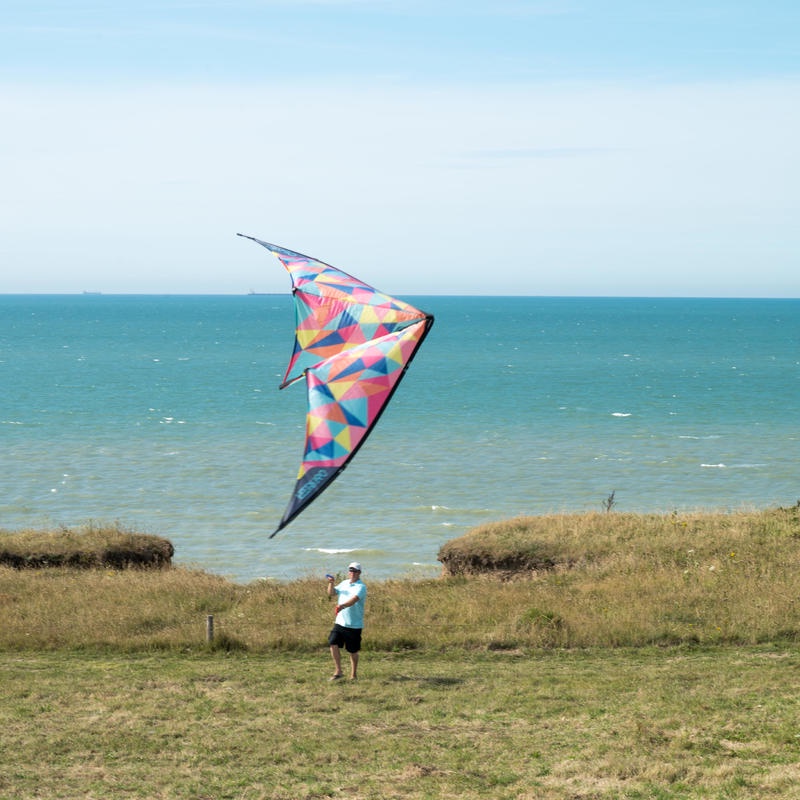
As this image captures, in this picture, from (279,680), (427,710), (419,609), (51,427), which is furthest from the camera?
(51,427)

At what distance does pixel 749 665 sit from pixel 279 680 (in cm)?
748

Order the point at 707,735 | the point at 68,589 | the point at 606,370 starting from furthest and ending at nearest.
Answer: the point at 606,370 < the point at 68,589 < the point at 707,735

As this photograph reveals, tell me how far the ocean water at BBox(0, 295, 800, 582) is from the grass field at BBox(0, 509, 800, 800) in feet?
34.6

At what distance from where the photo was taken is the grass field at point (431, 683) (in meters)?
13.5

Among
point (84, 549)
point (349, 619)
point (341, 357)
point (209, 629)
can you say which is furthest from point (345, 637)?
point (84, 549)

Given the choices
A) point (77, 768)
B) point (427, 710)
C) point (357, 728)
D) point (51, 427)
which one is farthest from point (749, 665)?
point (51, 427)

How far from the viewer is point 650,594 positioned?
73.8 feet

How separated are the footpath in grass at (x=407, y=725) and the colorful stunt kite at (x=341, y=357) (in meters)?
3.71

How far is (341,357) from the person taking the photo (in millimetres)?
14461

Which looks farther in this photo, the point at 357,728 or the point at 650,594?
the point at 650,594

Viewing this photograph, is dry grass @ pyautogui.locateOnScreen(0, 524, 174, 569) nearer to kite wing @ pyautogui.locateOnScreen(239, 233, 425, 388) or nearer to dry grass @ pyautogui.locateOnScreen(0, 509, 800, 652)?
dry grass @ pyautogui.locateOnScreen(0, 509, 800, 652)

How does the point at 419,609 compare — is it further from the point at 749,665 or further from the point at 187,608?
the point at 749,665

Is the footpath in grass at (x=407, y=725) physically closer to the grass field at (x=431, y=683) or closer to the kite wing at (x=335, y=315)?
the grass field at (x=431, y=683)

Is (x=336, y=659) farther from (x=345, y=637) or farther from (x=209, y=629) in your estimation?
(x=209, y=629)
